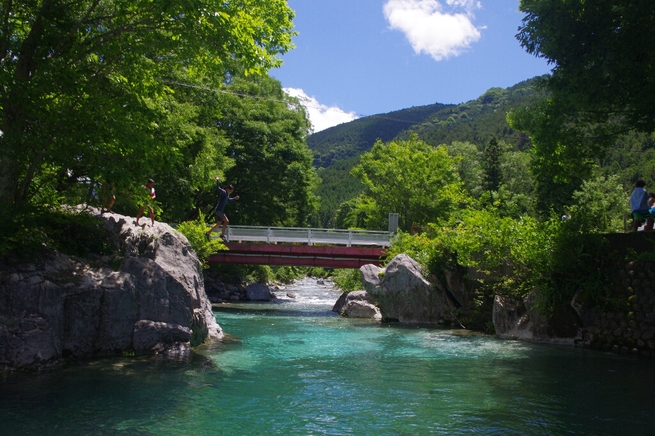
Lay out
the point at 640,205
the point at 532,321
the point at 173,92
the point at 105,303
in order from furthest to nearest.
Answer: the point at 532,321 < the point at 640,205 < the point at 173,92 < the point at 105,303

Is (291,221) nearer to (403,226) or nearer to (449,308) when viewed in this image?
(403,226)

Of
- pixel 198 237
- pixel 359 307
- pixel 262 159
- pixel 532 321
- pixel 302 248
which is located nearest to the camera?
pixel 532 321

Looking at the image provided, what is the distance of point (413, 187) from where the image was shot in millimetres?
41688

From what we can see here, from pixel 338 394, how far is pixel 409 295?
506 inches

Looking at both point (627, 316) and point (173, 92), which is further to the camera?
point (173, 92)

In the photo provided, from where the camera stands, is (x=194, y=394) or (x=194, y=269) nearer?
(x=194, y=394)

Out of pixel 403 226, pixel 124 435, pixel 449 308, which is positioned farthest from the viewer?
pixel 403 226

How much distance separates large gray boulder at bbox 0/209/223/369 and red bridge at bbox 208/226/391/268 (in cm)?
1554

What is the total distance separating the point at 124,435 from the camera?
6.84m

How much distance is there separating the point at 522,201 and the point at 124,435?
42345mm

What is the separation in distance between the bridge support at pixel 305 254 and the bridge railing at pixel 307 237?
59cm

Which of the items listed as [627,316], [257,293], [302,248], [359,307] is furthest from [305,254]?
[627,316]

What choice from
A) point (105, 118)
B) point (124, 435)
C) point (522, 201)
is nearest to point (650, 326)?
point (124, 435)

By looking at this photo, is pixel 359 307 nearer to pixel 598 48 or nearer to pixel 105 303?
pixel 105 303
